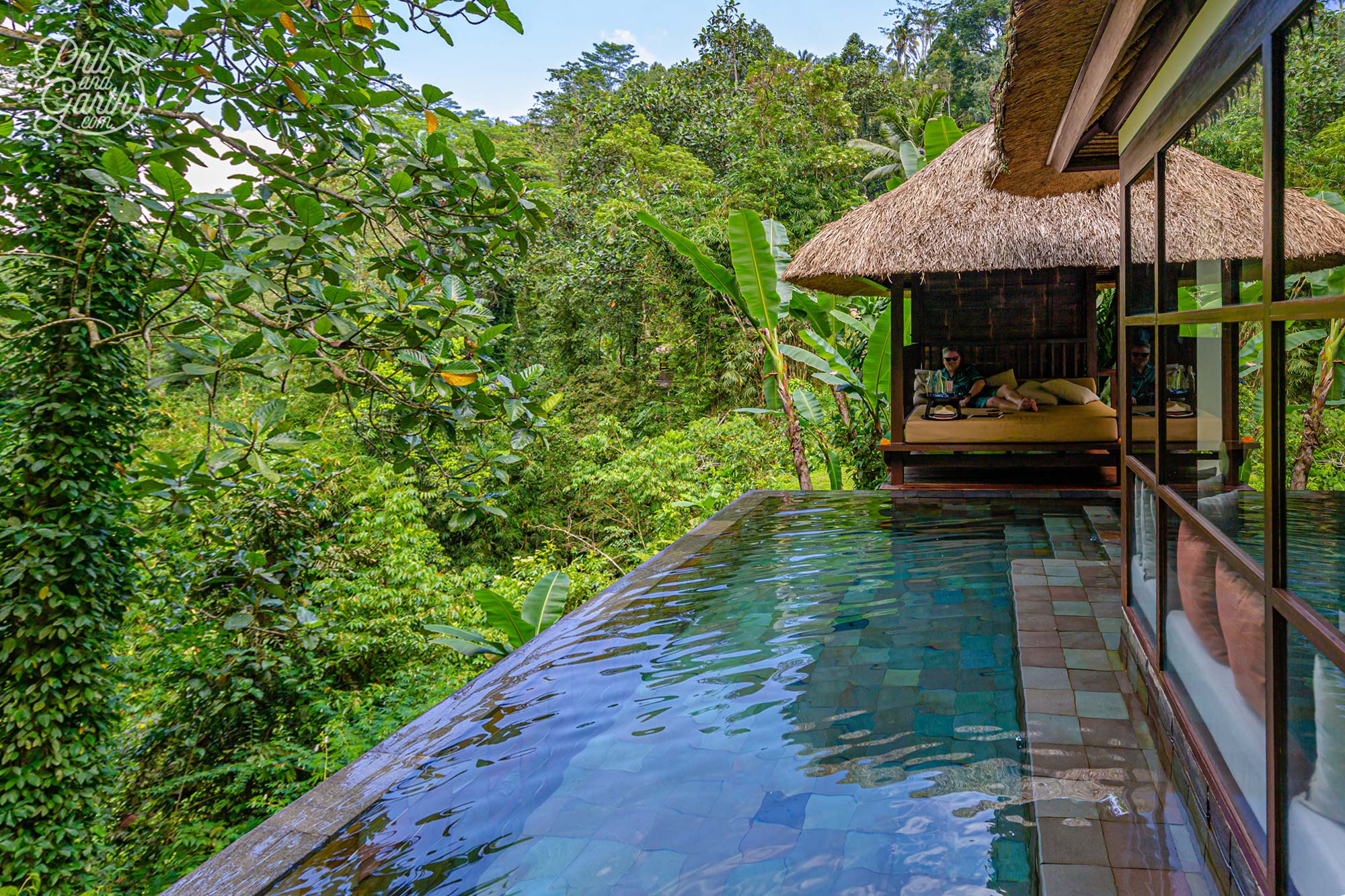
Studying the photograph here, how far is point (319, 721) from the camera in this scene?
19.9 feet

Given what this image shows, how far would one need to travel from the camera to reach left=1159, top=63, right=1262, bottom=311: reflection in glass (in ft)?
4.57

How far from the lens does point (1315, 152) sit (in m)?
1.09

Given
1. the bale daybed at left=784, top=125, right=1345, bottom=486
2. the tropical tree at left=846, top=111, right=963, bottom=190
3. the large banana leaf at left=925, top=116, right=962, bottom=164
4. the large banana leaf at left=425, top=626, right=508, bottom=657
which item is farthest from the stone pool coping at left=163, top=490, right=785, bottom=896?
the tropical tree at left=846, top=111, right=963, bottom=190

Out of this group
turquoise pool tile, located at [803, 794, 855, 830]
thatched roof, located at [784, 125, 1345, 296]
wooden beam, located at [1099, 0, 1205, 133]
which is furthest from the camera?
thatched roof, located at [784, 125, 1345, 296]

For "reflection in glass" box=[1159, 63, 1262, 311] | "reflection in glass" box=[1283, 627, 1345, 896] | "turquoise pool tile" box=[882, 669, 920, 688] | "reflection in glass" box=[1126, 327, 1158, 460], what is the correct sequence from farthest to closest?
1. "turquoise pool tile" box=[882, 669, 920, 688]
2. "reflection in glass" box=[1126, 327, 1158, 460]
3. "reflection in glass" box=[1159, 63, 1262, 311]
4. "reflection in glass" box=[1283, 627, 1345, 896]

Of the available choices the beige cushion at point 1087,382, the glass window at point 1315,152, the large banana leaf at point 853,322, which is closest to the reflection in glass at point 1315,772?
the glass window at point 1315,152

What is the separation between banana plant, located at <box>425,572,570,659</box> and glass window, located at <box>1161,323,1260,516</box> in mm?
3114

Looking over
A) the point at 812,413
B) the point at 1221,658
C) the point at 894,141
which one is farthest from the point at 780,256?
the point at 894,141

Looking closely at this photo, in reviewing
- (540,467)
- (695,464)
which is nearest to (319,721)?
(695,464)

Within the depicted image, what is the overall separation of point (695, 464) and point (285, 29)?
9.50 metres

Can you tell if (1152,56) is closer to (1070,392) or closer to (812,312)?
(1070,392)

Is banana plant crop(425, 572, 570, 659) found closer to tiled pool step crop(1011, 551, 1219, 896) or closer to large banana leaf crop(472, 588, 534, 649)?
large banana leaf crop(472, 588, 534, 649)

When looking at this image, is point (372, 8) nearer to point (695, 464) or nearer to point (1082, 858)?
point (1082, 858)

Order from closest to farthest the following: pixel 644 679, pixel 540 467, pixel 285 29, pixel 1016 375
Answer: pixel 285 29 < pixel 644 679 < pixel 1016 375 < pixel 540 467
